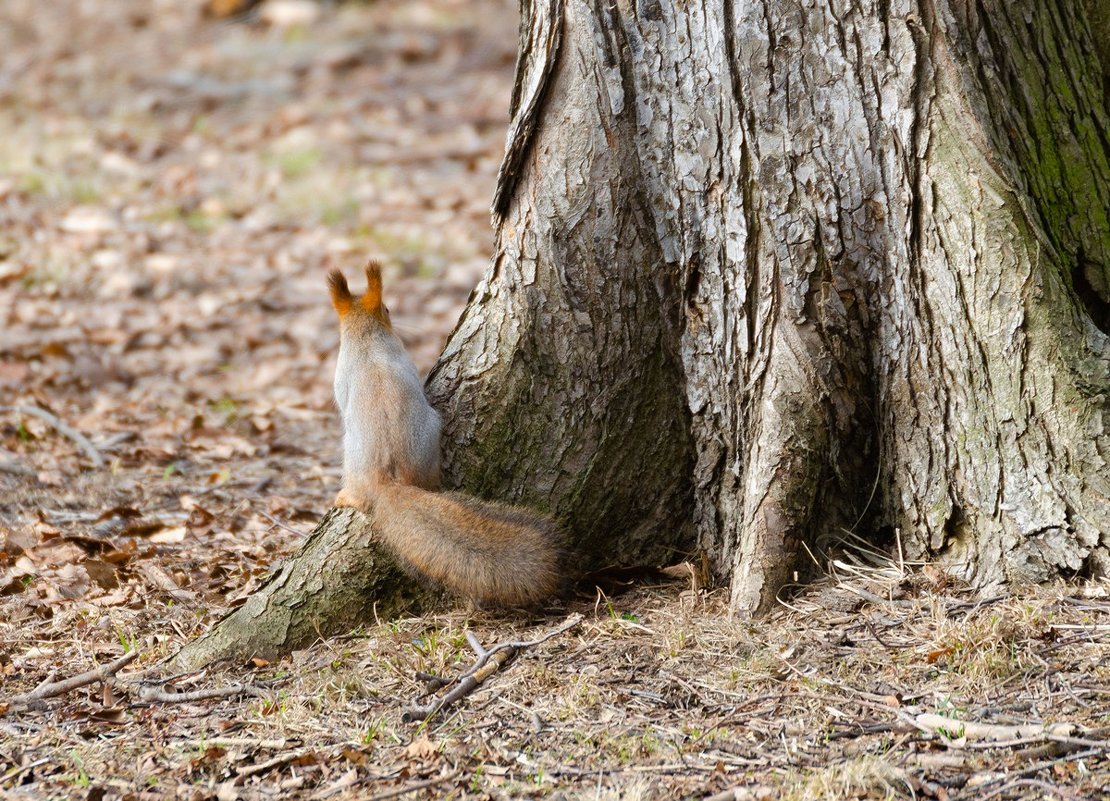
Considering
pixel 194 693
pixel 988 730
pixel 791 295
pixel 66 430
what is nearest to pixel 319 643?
pixel 194 693

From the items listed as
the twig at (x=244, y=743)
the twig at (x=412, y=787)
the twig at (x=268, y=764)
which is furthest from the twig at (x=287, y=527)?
the twig at (x=412, y=787)

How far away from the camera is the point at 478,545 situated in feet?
10.5

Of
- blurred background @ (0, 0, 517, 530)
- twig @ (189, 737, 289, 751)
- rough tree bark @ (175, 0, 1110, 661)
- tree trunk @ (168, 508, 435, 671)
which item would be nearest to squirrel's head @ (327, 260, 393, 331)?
rough tree bark @ (175, 0, 1110, 661)

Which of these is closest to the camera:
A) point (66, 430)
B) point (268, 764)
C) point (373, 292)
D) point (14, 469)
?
point (268, 764)

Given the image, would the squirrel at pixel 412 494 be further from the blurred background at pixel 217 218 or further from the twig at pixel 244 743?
the blurred background at pixel 217 218

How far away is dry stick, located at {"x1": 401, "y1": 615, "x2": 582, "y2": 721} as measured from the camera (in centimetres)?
285

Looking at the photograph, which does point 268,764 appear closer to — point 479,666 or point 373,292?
point 479,666

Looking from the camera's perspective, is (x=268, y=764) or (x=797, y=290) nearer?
(x=268, y=764)

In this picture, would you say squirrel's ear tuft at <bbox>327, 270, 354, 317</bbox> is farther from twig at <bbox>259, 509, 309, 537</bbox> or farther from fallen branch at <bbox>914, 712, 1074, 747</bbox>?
fallen branch at <bbox>914, 712, 1074, 747</bbox>

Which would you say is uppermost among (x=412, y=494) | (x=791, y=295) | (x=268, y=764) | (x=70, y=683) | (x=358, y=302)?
(x=358, y=302)

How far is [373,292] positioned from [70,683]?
1453 millimetres

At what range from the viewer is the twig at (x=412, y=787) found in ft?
8.14

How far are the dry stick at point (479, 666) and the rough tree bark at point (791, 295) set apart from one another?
1.23 ft

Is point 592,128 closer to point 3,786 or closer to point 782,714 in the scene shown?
point 782,714
